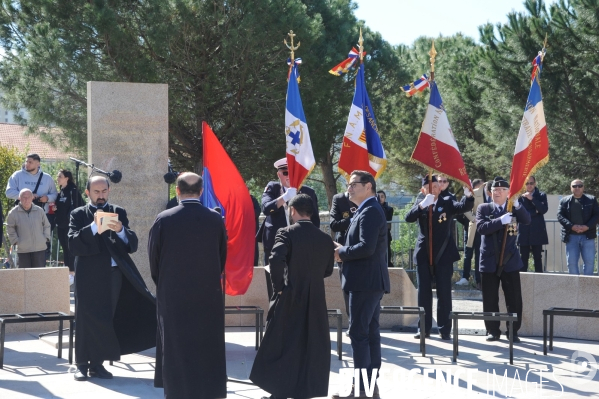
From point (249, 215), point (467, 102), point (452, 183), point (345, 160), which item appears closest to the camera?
point (249, 215)

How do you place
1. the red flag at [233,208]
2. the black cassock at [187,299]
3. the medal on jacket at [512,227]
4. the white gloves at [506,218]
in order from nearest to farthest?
the black cassock at [187,299], the red flag at [233,208], the white gloves at [506,218], the medal on jacket at [512,227]

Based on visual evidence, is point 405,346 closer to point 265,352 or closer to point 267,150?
point 265,352

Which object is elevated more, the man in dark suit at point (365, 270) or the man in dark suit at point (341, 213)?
the man in dark suit at point (341, 213)

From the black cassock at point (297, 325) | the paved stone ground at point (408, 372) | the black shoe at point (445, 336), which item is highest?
the black cassock at point (297, 325)

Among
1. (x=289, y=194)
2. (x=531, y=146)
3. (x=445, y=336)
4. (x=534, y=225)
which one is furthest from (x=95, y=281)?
(x=534, y=225)

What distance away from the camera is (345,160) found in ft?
31.7

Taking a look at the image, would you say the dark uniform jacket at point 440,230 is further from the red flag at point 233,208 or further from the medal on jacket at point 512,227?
the red flag at point 233,208

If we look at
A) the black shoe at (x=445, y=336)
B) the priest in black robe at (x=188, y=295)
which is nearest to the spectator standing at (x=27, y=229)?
the black shoe at (x=445, y=336)

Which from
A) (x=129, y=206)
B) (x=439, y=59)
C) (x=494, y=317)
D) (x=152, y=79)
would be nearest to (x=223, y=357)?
(x=494, y=317)

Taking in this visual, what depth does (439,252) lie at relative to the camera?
9258 mm

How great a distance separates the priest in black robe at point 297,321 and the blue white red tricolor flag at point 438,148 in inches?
137

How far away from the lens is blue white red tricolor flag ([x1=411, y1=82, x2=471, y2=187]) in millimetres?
9375

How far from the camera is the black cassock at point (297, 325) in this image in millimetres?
6098

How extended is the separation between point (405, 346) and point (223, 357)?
351 cm
